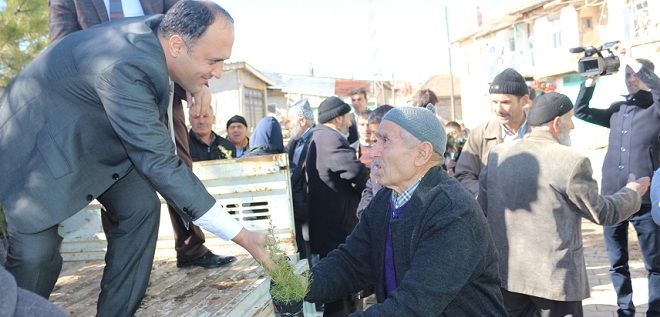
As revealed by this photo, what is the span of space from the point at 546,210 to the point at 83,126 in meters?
2.62

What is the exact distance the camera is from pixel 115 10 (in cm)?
318

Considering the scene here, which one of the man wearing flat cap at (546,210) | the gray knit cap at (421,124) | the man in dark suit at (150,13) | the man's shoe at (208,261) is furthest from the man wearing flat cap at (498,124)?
the man in dark suit at (150,13)

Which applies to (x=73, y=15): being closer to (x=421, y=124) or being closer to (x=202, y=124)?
(x=202, y=124)

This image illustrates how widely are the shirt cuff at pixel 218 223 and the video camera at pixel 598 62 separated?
403 cm

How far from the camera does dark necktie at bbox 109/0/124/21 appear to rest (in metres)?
3.16

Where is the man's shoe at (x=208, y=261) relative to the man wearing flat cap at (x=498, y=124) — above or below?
below

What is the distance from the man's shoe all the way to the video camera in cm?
365

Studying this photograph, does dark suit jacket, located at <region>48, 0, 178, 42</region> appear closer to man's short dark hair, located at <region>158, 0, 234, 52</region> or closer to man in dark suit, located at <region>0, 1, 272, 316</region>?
man in dark suit, located at <region>0, 1, 272, 316</region>

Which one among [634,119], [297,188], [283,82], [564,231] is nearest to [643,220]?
[634,119]

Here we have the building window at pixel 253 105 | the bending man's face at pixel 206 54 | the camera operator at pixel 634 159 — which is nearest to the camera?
the bending man's face at pixel 206 54

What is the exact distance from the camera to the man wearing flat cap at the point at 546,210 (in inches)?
129

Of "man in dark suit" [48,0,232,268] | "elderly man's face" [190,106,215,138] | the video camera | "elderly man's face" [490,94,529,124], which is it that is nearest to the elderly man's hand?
"man in dark suit" [48,0,232,268]

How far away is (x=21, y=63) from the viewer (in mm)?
6160

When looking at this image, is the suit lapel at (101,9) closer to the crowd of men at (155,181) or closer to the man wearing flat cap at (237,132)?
the crowd of men at (155,181)
